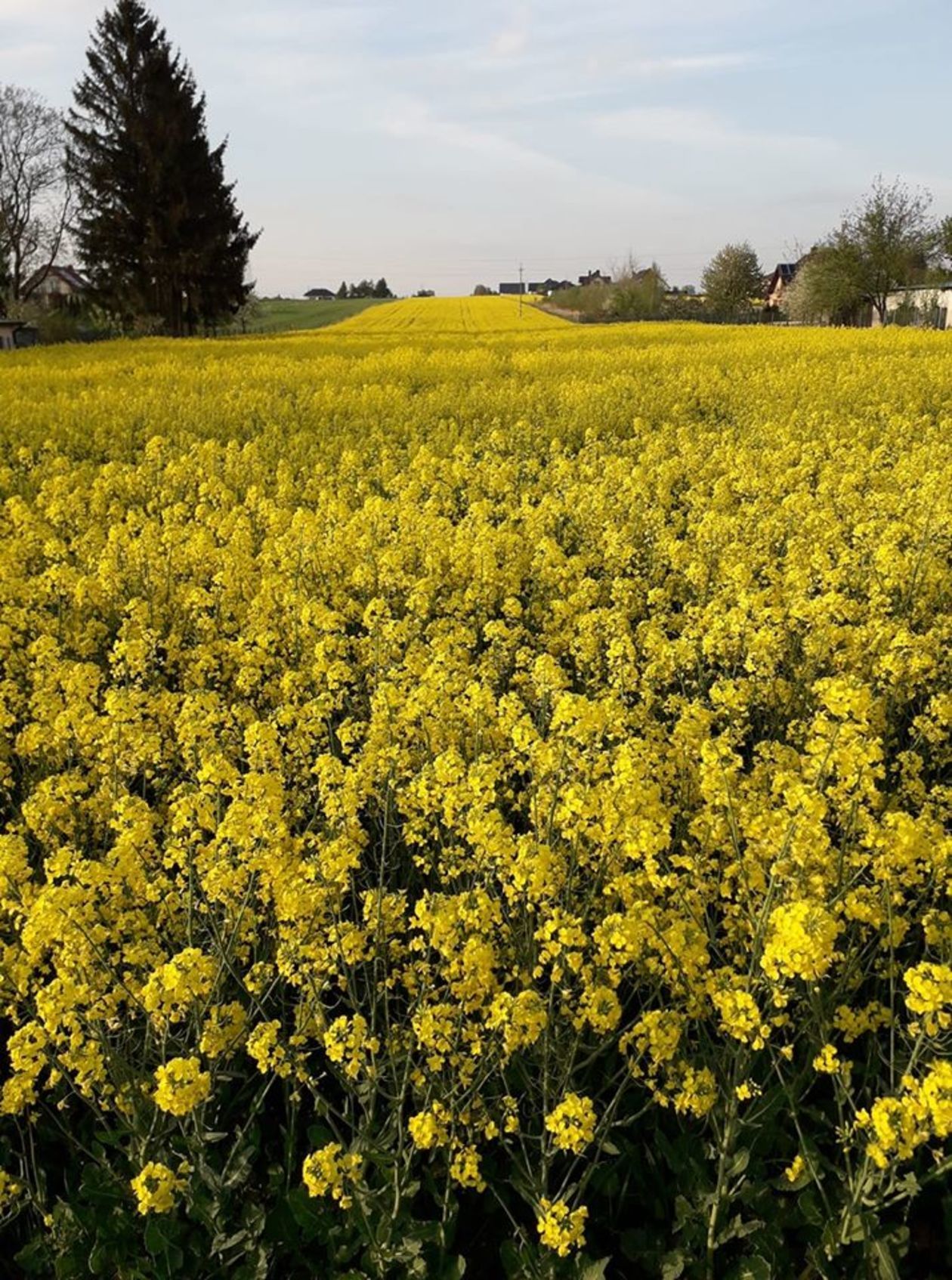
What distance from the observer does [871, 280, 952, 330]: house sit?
4656 cm

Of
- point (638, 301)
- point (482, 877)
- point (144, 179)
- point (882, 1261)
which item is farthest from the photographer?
point (638, 301)

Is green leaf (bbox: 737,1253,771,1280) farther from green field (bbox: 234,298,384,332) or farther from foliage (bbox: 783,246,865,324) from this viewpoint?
foliage (bbox: 783,246,865,324)

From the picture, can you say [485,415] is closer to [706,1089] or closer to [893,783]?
[893,783]

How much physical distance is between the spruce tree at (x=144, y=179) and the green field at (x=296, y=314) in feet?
48.1

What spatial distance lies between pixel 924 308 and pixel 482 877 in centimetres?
5281

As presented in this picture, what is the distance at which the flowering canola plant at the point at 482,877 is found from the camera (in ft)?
7.73

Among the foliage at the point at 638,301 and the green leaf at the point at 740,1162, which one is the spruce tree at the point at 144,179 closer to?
the foliage at the point at 638,301

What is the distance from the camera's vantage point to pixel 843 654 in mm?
4273

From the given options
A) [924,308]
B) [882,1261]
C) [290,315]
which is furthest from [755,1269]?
[290,315]

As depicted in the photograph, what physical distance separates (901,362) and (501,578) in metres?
12.6

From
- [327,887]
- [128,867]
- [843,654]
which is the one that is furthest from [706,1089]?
[843,654]

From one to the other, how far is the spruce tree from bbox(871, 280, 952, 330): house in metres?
34.4

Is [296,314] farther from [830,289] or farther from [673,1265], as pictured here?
[673,1265]

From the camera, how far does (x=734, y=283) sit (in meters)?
62.0
